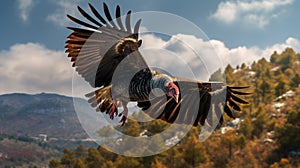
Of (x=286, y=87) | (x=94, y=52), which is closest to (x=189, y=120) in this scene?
(x=94, y=52)

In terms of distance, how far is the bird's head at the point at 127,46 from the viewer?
8.32 metres

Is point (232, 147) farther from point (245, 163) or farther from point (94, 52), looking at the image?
point (94, 52)

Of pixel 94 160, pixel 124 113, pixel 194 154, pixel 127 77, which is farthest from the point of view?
pixel 94 160

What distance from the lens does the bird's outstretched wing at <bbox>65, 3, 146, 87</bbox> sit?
820cm

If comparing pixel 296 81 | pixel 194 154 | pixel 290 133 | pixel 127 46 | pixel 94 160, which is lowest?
pixel 94 160

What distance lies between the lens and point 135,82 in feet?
26.3

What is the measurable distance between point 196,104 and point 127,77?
1901mm

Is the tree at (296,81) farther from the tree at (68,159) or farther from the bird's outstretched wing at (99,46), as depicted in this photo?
the bird's outstretched wing at (99,46)

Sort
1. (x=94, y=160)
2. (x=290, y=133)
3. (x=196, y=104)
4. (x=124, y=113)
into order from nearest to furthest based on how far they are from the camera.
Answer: (x=196, y=104)
(x=124, y=113)
(x=290, y=133)
(x=94, y=160)

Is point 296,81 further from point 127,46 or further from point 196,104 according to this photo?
point 127,46

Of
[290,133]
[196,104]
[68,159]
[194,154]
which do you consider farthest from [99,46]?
[68,159]

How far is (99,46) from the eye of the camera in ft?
27.9

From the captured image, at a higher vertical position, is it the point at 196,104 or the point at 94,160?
the point at 196,104

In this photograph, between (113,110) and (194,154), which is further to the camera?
(194,154)
